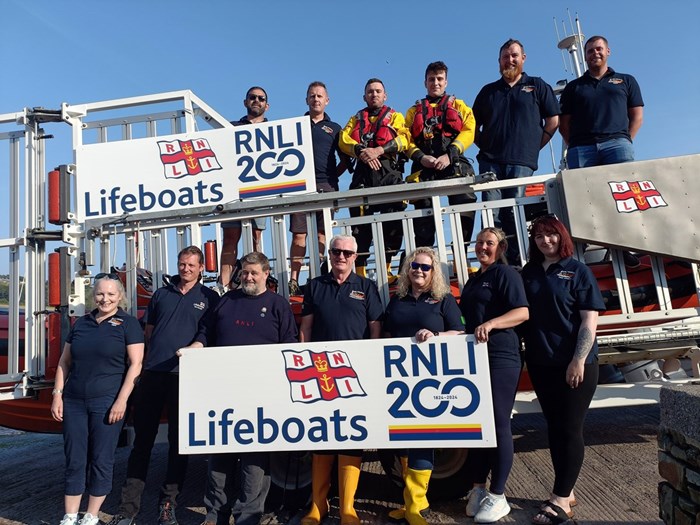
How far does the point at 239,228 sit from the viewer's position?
4625mm

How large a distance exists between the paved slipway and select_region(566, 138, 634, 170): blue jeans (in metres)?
2.70

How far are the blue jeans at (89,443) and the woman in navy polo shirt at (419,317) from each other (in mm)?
2010

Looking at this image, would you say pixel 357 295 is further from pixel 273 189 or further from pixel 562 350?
pixel 562 350

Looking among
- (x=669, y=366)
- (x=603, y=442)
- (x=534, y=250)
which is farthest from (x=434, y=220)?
(x=603, y=442)

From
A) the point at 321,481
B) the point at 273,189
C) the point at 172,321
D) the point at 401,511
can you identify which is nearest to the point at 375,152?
the point at 273,189

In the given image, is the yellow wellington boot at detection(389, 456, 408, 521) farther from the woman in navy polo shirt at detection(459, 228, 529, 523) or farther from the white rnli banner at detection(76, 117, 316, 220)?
the white rnli banner at detection(76, 117, 316, 220)

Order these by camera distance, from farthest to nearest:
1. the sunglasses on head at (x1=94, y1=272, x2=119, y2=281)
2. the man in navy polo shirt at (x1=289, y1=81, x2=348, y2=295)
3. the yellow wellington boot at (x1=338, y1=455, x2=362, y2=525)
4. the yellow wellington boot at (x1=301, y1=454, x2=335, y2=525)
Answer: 1. the man in navy polo shirt at (x1=289, y1=81, x2=348, y2=295)
2. the sunglasses on head at (x1=94, y1=272, x2=119, y2=281)
3. the yellow wellington boot at (x1=301, y1=454, x2=335, y2=525)
4. the yellow wellington boot at (x1=338, y1=455, x2=362, y2=525)

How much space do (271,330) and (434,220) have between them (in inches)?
58.8

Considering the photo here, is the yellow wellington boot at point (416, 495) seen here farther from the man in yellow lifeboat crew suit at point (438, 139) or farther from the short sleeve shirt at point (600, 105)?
the short sleeve shirt at point (600, 105)

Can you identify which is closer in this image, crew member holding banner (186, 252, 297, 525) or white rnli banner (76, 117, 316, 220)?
crew member holding banner (186, 252, 297, 525)

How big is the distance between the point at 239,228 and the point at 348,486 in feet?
7.85

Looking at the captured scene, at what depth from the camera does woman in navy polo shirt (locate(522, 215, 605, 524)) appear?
3.24 metres

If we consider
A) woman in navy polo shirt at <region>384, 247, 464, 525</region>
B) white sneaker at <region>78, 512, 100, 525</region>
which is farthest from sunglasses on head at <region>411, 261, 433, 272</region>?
white sneaker at <region>78, 512, 100, 525</region>

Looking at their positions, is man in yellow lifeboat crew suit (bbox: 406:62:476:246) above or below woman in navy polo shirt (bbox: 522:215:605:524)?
above
